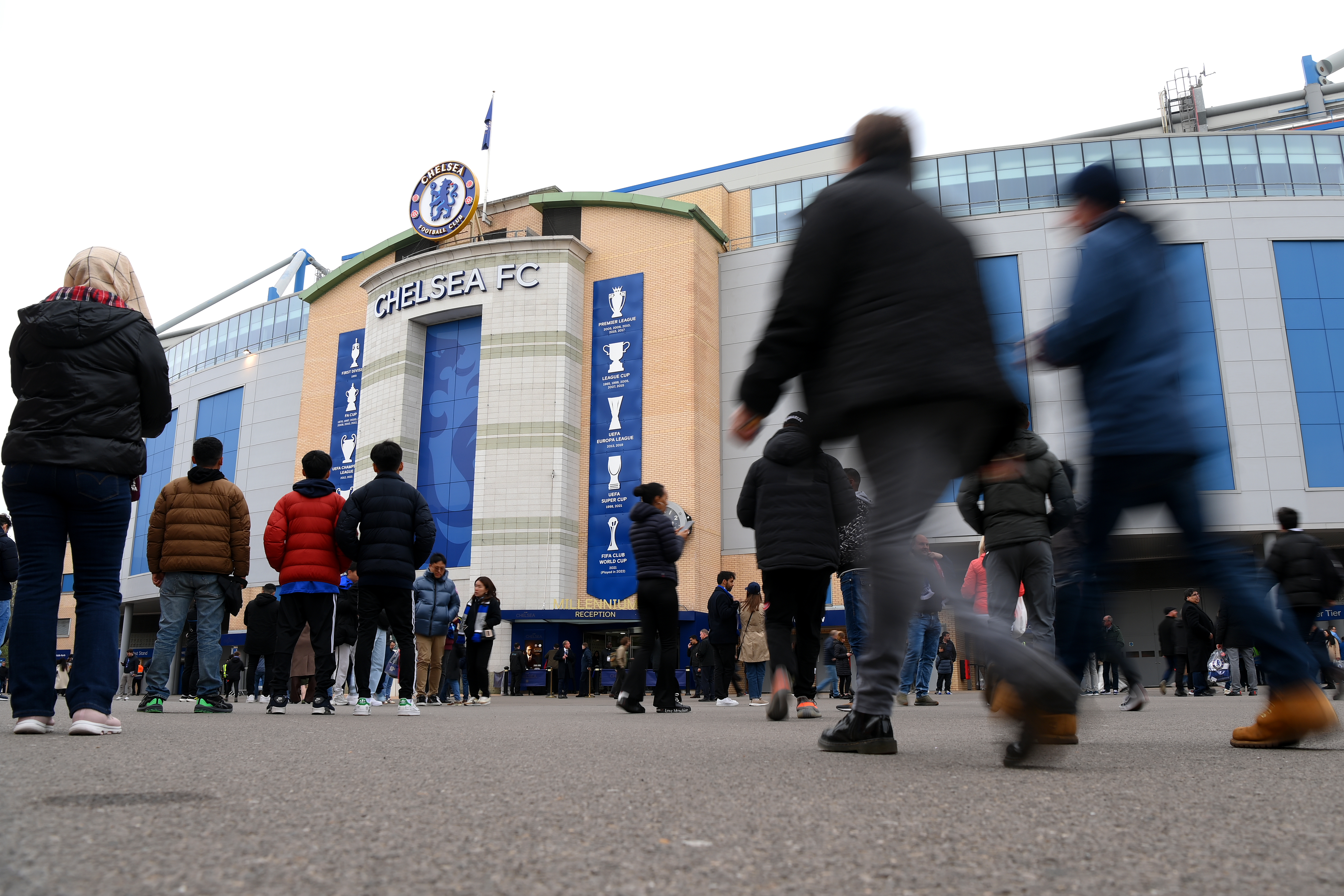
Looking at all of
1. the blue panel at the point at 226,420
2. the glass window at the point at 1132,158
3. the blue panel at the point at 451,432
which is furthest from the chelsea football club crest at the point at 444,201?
the glass window at the point at 1132,158

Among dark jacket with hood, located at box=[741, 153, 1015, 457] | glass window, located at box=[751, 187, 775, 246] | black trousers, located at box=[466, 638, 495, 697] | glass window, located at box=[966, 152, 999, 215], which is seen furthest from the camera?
glass window, located at box=[751, 187, 775, 246]

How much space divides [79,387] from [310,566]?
358 centimetres

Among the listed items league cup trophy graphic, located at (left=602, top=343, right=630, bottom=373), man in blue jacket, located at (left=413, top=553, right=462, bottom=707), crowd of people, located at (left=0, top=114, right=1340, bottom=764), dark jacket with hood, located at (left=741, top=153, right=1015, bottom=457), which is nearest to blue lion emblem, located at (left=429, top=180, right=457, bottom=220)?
league cup trophy graphic, located at (left=602, top=343, right=630, bottom=373)

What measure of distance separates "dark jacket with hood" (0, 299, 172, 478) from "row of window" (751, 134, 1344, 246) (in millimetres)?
30314

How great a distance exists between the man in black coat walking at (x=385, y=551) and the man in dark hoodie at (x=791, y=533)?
2626mm

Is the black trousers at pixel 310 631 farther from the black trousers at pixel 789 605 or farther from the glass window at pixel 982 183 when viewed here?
the glass window at pixel 982 183

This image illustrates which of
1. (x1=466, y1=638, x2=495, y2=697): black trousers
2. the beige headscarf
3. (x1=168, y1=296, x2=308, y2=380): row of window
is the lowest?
(x1=466, y1=638, x2=495, y2=697): black trousers

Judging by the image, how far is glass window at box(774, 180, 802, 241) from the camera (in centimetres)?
3525

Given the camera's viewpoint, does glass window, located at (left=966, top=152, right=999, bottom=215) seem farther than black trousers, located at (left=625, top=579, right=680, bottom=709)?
Yes

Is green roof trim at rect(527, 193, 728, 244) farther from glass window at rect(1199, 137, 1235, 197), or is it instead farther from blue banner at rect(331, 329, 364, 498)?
glass window at rect(1199, 137, 1235, 197)

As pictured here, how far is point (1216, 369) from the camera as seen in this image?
1220 inches

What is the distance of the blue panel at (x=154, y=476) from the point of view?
4688 cm

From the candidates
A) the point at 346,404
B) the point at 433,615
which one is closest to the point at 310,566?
the point at 433,615

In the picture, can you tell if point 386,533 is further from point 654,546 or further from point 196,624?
point 654,546
